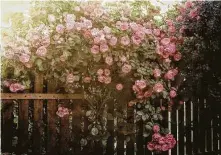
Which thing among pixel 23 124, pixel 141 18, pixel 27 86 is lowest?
pixel 23 124

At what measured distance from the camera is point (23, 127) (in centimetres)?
495

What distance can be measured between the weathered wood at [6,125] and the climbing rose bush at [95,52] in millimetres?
270

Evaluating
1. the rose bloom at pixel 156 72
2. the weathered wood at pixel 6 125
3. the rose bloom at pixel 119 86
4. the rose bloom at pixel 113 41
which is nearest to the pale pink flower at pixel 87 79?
the rose bloom at pixel 119 86

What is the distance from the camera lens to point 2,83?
4.76 meters

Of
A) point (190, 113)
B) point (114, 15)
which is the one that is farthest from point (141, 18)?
point (190, 113)

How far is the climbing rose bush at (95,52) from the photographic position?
185 inches

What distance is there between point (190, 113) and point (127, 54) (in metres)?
1.54

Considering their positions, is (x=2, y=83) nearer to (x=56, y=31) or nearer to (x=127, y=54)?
(x=56, y=31)

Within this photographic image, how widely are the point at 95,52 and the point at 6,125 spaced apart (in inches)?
55.9

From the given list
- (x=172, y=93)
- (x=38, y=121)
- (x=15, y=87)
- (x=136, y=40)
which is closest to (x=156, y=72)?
(x=172, y=93)

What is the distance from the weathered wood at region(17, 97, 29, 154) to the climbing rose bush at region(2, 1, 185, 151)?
0.86ft

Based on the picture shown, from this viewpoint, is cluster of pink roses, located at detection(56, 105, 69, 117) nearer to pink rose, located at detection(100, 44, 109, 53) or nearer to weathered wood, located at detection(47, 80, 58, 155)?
weathered wood, located at detection(47, 80, 58, 155)

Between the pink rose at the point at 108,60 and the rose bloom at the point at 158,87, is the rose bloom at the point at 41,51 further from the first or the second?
the rose bloom at the point at 158,87

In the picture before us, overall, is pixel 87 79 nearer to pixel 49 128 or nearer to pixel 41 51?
pixel 41 51
